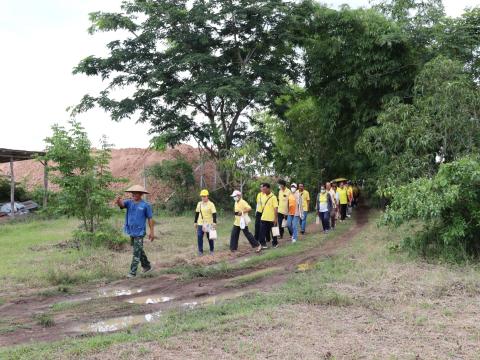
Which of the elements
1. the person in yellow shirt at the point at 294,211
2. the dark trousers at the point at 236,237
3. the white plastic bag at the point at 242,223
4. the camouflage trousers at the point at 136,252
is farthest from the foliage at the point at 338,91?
the camouflage trousers at the point at 136,252

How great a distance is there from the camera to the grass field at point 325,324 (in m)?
5.29

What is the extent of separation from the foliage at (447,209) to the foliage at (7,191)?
2584cm

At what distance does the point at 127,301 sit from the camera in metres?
8.05

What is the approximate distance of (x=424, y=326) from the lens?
19.9 feet

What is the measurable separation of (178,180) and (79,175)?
13953 millimetres

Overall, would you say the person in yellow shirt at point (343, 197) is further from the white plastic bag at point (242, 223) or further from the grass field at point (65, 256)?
the white plastic bag at point (242, 223)

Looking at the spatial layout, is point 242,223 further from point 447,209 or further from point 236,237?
point 447,209

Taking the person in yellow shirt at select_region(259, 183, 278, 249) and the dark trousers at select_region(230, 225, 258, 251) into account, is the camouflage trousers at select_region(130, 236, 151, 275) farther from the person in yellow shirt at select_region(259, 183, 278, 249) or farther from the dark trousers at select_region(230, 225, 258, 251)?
the person in yellow shirt at select_region(259, 183, 278, 249)

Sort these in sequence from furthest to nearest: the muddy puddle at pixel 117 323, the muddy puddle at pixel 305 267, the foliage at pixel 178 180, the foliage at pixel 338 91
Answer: the foliage at pixel 178 180
the foliage at pixel 338 91
the muddy puddle at pixel 305 267
the muddy puddle at pixel 117 323

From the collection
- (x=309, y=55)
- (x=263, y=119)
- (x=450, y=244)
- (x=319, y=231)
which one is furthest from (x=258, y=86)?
(x=450, y=244)

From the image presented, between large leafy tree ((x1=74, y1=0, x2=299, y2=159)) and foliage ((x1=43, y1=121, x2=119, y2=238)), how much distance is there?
340 inches

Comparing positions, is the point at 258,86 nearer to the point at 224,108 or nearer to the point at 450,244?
the point at 224,108

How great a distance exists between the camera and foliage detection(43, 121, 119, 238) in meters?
13.3

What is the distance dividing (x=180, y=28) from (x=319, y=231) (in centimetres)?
1124
